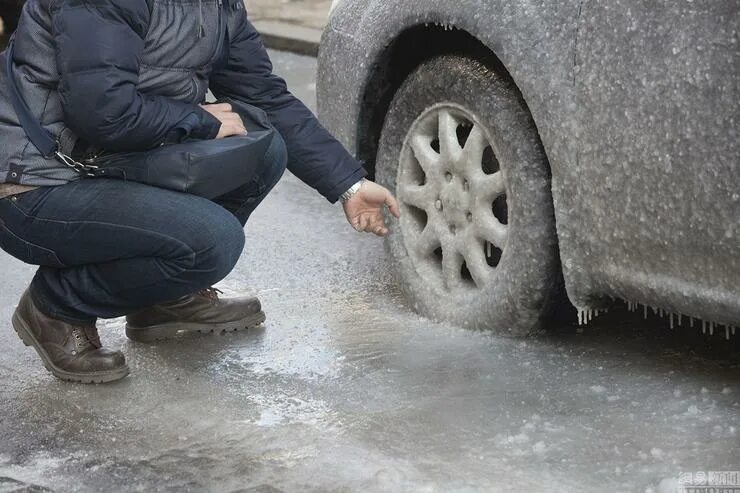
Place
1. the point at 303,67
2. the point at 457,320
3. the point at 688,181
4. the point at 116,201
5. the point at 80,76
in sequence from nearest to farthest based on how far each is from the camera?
the point at 688,181 → the point at 80,76 → the point at 116,201 → the point at 457,320 → the point at 303,67

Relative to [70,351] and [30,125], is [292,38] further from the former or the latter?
[30,125]

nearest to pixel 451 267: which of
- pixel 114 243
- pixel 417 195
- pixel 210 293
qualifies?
pixel 417 195

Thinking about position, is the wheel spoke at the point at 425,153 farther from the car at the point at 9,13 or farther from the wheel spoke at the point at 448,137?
the car at the point at 9,13

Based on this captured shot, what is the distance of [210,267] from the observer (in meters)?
3.32

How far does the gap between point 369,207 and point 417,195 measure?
0.83ft

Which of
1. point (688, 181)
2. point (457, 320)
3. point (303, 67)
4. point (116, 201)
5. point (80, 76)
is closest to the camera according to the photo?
point (688, 181)

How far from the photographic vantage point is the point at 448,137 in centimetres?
358

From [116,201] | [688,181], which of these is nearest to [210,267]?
[116,201]

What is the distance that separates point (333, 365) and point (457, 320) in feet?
1.33

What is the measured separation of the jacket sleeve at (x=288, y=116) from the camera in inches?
138

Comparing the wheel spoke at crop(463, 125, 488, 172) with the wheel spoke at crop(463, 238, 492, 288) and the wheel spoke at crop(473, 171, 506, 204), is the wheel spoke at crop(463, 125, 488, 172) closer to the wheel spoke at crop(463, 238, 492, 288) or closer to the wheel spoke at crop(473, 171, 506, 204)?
the wheel spoke at crop(473, 171, 506, 204)

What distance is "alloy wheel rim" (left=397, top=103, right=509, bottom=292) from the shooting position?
3.48m

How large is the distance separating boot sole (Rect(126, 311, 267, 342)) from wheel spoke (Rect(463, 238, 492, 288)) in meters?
0.70

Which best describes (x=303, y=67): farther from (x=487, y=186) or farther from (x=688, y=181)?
(x=688, y=181)
